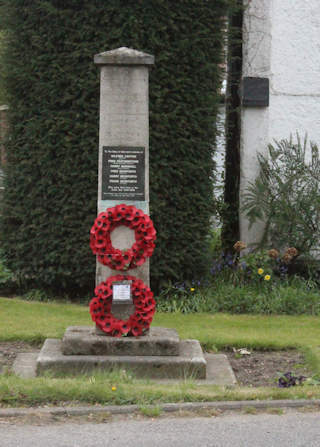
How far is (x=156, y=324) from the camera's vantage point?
7652mm

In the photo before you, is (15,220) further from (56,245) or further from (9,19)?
(9,19)

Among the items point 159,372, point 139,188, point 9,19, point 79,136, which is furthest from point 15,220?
point 159,372

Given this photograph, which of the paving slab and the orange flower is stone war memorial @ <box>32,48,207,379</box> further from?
the orange flower

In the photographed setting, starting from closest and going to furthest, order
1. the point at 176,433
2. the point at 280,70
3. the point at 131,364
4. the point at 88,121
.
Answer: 1. the point at 176,433
2. the point at 131,364
3. the point at 88,121
4. the point at 280,70

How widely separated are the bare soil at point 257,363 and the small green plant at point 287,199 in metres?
2.74

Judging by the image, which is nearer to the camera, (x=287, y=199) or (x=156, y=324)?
(x=156, y=324)

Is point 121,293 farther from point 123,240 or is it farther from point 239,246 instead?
point 239,246

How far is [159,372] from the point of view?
5.92 meters

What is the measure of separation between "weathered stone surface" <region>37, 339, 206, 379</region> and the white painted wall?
4056mm

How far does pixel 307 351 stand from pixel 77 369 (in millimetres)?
2146

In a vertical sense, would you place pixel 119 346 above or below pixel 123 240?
below

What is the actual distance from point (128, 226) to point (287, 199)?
138 inches

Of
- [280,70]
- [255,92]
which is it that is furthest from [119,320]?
[280,70]

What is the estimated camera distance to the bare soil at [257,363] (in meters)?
6.09
